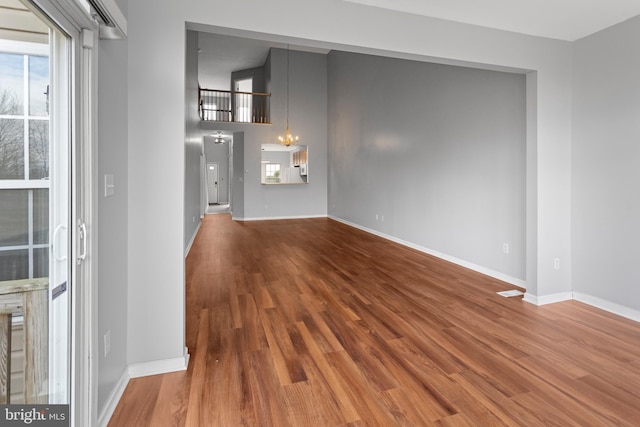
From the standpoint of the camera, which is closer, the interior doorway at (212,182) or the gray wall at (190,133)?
the gray wall at (190,133)

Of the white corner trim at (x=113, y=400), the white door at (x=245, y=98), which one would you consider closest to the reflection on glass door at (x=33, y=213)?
the white corner trim at (x=113, y=400)

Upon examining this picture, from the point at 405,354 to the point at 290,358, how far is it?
31.8 inches

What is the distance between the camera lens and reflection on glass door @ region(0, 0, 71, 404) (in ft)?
3.34

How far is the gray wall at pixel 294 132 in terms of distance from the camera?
9.27 m

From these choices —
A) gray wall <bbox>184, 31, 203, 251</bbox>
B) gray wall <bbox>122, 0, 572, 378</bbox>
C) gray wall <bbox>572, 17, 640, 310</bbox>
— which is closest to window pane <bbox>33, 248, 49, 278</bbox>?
gray wall <bbox>122, 0, 572, 378</bbox>

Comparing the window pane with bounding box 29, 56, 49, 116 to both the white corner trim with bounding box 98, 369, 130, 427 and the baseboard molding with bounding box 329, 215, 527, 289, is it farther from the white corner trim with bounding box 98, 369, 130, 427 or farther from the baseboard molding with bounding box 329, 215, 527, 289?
the baseboard molding with bounding box 329, 215, 527, 289

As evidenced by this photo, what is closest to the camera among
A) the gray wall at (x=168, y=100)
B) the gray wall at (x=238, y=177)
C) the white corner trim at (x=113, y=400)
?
the white corner trim at (x=113, y=400)

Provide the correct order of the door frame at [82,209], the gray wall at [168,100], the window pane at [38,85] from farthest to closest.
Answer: the gray wall at [168,100], the door frame at [82,209], the window pane at [38,85]

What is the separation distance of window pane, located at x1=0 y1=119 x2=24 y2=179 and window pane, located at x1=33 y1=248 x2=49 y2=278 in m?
0.29

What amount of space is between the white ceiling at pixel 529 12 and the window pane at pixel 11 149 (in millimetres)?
2369

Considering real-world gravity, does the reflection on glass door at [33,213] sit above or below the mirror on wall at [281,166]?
below

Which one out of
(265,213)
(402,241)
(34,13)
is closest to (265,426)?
(34,13)

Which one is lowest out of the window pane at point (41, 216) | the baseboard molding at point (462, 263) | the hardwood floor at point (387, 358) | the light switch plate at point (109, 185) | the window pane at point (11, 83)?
the hardwood floor at point (387, 358)

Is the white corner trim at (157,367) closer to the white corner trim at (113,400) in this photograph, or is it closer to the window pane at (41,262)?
the white corner trim at (113,400)
